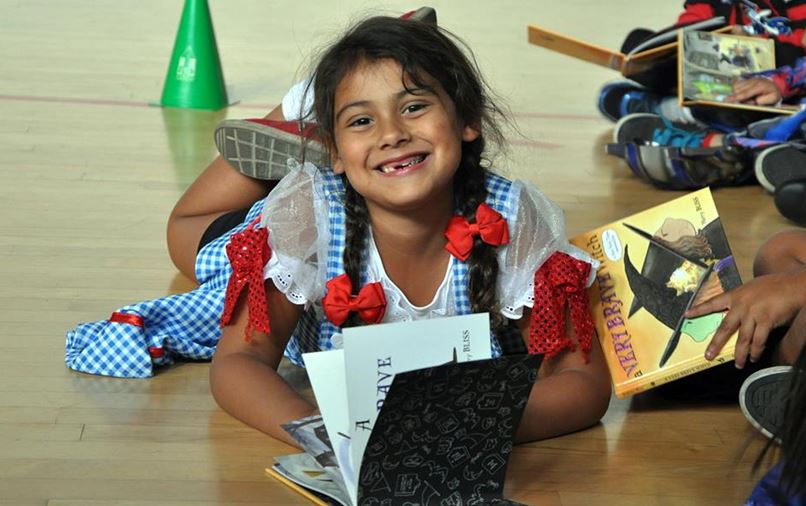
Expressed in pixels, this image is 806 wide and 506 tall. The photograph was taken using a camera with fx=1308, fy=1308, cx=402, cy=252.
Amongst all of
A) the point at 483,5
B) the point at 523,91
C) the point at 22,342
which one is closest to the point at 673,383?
the point at 22,342

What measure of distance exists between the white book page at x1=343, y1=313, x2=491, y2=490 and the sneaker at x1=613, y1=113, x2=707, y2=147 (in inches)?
77.6

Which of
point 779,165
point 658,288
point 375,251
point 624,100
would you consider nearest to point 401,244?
point 375,251

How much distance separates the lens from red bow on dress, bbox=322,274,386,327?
Answer: 1814 millimetres

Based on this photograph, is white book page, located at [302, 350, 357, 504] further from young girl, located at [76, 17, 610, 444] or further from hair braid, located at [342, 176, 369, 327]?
hair braid, located at [342, 176, 369, 327]

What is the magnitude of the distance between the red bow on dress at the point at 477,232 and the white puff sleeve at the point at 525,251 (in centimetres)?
2

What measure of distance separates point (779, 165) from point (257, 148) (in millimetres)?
1460

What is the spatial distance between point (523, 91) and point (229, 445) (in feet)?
8.79

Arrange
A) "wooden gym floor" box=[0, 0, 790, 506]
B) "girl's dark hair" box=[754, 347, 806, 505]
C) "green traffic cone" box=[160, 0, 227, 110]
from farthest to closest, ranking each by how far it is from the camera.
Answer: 1. "green traffic cone" box=[160, 0, 227, 110]
2. "wooden gym floor" box=[0, 0, 790, 506]
3. "girl's dark hair" box=[754, 347, 806, 505]

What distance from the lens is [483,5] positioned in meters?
5.96

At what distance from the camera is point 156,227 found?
267 centimetres

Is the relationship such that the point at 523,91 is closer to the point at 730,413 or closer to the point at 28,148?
the point at 28,148

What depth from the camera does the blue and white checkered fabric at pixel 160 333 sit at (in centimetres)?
195

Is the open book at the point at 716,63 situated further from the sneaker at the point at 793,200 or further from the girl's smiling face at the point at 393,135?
the girl's smiling face at the point at 393,135

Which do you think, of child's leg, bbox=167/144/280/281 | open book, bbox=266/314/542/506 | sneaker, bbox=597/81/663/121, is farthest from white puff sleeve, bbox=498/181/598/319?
sneaker, bbox=597/81/663/121
